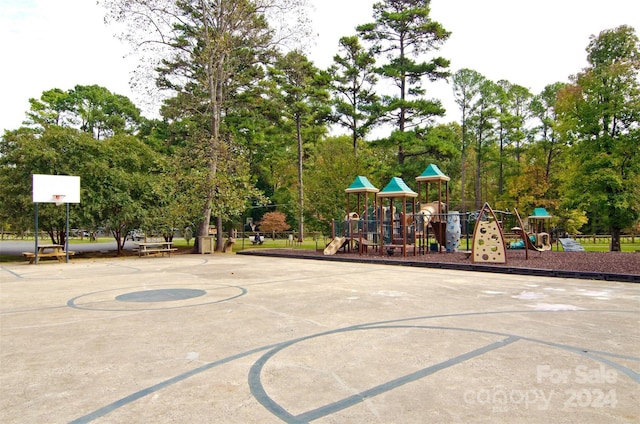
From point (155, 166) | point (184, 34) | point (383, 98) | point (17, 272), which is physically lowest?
point (17, 272)

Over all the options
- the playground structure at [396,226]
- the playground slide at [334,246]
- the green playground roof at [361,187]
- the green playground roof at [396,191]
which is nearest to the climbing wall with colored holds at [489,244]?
the playground structure at [396,226]

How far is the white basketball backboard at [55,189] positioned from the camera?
1570 centimetres

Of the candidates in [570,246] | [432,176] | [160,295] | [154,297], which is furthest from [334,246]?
[570,246]

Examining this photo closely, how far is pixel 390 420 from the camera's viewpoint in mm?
2781

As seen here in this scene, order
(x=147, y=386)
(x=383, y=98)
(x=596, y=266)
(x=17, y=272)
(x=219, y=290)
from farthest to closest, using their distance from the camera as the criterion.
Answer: (x=383, y=98)
(x=17, y=272)
(x=596, y=266)
(x=219, y=290)
(x=147, y=386)

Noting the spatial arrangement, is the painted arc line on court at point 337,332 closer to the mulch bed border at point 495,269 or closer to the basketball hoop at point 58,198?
the mulch bed border at point 495,269

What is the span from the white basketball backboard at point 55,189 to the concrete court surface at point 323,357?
9259 millimetres

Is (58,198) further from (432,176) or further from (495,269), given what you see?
(495,269)

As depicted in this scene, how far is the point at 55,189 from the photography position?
1611 centimetres

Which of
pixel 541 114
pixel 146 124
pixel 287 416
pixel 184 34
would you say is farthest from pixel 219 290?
pixel 541 114

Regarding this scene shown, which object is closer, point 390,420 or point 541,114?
point 390,420

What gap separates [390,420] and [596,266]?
11206mm

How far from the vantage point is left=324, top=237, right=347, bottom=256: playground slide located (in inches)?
700

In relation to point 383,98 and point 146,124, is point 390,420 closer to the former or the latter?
point 383,98
